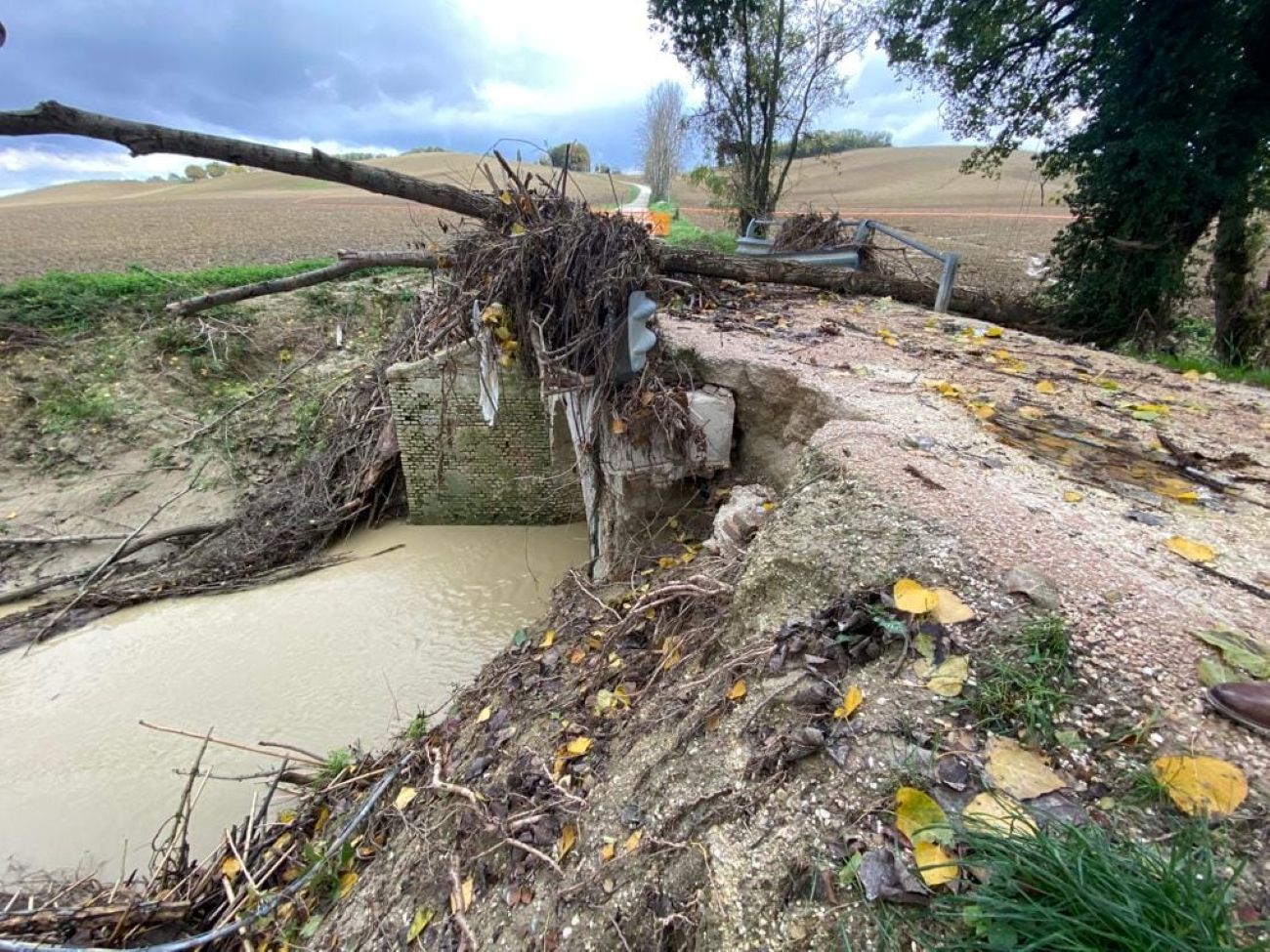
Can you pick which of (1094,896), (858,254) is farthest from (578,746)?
(858,254)

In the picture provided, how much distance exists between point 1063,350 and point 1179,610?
3763 millimetres

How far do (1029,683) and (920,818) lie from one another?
1.47ft

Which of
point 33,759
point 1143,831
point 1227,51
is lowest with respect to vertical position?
point 33,759

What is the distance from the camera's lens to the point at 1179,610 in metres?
1.62

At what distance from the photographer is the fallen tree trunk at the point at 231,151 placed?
3393 mm

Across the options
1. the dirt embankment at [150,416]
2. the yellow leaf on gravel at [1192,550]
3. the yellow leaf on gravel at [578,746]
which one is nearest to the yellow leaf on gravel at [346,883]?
the yellow leaf on gravel at [578,746]

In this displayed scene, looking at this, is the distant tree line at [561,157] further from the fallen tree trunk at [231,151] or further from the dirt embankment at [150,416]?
the dirt embankment at [150,416]

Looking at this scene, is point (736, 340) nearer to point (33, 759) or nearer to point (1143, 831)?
point (1143, 831)

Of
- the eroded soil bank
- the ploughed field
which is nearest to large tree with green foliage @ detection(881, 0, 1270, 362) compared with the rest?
the ploughed field

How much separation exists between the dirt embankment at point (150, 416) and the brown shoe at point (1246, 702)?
→ 27.7ft

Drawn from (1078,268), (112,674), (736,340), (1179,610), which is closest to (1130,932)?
(1179,610)

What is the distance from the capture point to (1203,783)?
1174mm

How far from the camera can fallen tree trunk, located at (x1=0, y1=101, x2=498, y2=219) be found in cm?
339

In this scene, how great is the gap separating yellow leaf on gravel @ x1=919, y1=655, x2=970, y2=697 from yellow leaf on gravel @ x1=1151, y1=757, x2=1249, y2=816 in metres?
0.37
